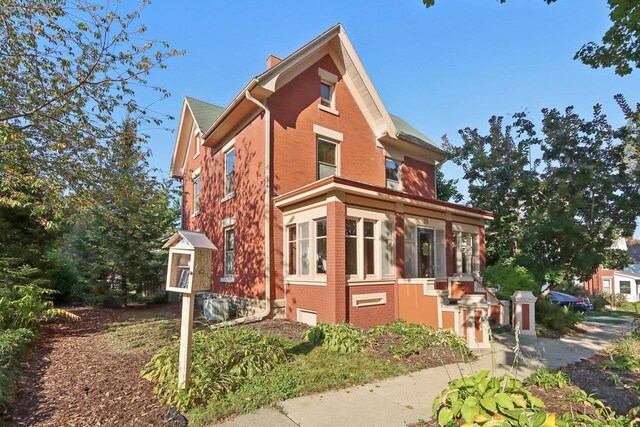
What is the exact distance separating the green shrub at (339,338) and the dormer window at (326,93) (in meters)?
8.36

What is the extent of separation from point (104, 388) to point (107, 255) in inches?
484

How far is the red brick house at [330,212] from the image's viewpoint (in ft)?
32.7

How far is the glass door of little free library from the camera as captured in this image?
42.1 ft

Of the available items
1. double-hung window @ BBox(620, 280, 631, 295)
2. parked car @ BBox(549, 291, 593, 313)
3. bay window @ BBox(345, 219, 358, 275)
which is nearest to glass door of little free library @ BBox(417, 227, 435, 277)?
bay window @ BBox(345, 219, 358, 275)

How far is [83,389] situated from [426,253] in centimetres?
→ 1049

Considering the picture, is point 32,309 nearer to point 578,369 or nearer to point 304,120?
point 304,120

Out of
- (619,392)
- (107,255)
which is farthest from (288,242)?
(107,255)

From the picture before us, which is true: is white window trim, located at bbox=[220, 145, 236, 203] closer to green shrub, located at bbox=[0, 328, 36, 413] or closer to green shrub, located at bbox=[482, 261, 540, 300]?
green shrub, located at bbox=[0, 328, 36, 413]

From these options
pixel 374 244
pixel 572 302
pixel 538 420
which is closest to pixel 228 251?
pixel 374 244

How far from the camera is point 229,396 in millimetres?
5027

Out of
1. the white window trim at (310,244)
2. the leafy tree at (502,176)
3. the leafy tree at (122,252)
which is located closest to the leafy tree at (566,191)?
the leafy tree at (502,176)

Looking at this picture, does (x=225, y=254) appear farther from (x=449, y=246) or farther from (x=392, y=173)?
(x=449, y=246)

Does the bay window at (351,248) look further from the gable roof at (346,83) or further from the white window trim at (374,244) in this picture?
the gable roof at (346,83)

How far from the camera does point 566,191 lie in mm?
13297
